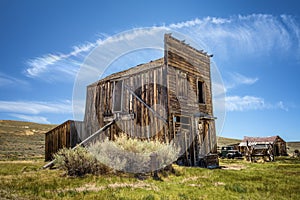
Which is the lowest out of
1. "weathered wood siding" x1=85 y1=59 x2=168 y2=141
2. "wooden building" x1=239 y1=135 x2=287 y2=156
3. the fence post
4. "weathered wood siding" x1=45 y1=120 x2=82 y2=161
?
"wooden building" x1=239 y1=135 x2=287 y2=156

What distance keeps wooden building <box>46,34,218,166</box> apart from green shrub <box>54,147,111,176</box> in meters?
5.63

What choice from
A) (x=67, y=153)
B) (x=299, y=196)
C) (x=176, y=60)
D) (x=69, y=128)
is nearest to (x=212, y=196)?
(x=299, y=196)

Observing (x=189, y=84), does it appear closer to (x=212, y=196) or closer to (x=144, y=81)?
(x=144, y=81)

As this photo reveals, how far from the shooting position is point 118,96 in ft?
59.8

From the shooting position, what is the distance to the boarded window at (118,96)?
17.9 meters

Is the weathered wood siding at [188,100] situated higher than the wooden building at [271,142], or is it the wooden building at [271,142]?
the weathered wood siding at [188,100]

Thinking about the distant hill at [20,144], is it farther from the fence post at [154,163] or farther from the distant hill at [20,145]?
the fence post at [154,163]

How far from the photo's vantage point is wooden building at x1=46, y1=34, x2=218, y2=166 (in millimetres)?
15016

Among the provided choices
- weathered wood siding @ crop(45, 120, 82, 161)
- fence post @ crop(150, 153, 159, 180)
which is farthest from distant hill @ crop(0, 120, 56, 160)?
fence post @ crop(150, 153, 159, 180)

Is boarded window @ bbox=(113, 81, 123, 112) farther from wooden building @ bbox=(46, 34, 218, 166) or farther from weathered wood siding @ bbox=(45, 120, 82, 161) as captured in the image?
weathered wood siding @ bbox=(45, 120, 82, 161)

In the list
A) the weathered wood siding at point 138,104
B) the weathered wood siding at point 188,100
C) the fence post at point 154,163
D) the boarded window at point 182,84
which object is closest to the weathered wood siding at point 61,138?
the weathered wood siding at point 138,104

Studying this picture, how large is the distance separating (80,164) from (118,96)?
379 inches

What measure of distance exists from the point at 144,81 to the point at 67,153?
8262mm

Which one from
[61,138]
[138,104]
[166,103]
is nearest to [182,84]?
[166,103]
